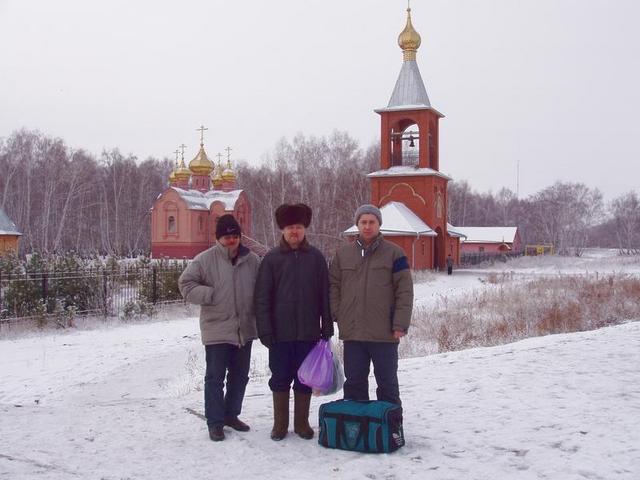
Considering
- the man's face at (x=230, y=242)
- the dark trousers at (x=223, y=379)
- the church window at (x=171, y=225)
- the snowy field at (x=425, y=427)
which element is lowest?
the snowy field at (x=425, y=427)

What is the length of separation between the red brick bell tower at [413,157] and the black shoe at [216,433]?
86.5 ft

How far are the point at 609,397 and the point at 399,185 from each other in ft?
89.3

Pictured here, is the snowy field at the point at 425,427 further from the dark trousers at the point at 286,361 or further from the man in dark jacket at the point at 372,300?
the man in dark jacket at the point at 372,300

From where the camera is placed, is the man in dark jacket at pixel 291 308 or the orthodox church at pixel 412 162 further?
the orthodox church at pixel 412 162

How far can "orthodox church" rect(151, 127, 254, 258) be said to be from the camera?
144ft

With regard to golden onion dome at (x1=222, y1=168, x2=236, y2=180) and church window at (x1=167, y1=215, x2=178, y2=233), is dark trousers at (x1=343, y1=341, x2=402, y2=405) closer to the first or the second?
church window at (x1=167, y1=215, x2=178, y2=233)

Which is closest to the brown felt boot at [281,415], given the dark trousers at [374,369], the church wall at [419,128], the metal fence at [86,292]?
the dark trousers at [374,369]

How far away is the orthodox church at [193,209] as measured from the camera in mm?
43938

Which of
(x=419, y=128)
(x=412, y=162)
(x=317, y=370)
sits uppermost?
(x=419, y=128)

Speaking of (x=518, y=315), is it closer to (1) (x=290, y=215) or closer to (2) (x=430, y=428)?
(2) (x=430, y=428)

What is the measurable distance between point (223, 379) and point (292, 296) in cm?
85

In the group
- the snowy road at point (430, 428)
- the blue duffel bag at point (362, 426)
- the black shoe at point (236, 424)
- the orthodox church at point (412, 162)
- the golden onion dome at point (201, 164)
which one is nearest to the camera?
the snowy road at point (430, 428)

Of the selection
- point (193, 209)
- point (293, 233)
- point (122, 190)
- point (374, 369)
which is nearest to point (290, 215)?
point (293, 233)

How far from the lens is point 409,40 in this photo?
33188mm
